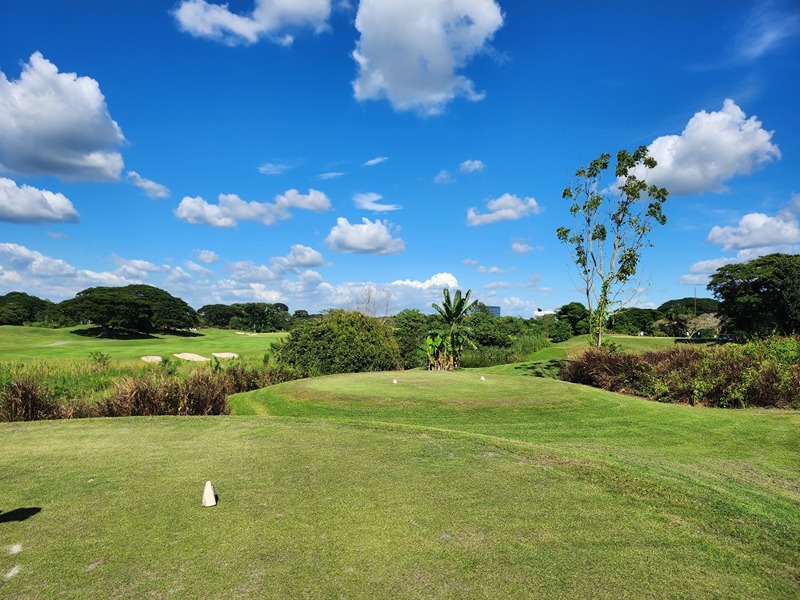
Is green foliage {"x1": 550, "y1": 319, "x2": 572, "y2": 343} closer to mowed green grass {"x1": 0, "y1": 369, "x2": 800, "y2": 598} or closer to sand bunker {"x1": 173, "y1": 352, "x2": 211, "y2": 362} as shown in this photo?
sand bunker {"x1": 173, "y1": 352, "x2": 211, "y2": 362}

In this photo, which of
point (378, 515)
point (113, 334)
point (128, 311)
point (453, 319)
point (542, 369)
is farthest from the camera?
point (128, 311)

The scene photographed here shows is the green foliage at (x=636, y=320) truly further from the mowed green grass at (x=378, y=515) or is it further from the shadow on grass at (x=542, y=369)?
the mowed green grass at (x=378, y=515)

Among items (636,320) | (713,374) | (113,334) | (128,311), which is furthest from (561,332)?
(113,334)

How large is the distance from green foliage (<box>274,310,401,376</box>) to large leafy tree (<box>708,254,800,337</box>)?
31320 mm

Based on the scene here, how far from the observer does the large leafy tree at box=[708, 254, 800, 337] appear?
4141cm

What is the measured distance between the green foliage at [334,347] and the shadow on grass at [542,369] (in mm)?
7282

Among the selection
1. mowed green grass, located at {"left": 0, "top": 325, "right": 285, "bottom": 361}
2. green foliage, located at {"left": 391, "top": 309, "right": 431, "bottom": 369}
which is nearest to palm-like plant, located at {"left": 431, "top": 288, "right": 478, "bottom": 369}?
green foliage, located at {"left": 391, "top": 309, "right": 431, "bottom": 369}

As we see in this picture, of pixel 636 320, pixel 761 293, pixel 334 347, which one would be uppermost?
pixel 761 293

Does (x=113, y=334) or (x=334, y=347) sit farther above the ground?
(x=113, y=334)

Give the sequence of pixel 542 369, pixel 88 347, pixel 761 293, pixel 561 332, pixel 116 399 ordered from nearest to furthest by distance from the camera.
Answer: pixel 116 399, pixel 542 369, pixel 88 347, pixel 761 293, pixel 561 332

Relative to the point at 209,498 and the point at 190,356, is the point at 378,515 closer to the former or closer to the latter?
the point at 209,498

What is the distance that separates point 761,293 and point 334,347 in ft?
135

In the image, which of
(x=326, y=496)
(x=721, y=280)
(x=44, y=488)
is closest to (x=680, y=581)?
(x=326, y=496)

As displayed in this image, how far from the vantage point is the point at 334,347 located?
79.3 ft
